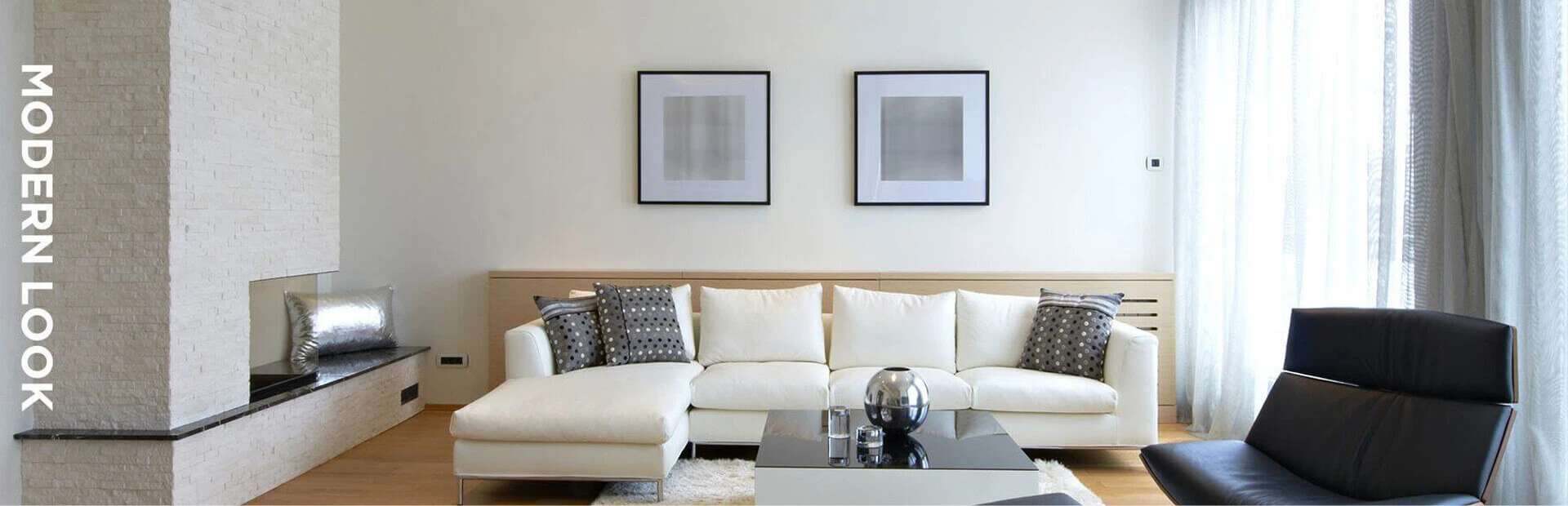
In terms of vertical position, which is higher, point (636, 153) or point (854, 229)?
point (636, 153)

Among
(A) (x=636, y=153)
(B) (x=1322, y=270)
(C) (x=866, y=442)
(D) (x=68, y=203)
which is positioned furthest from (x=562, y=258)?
(B) (x=1322, y=270)

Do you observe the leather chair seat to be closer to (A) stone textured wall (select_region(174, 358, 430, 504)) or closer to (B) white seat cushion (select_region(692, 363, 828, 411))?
(B) white seat cushion (select_region(692, 363, 828, 411))

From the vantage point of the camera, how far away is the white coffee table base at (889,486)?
2975mm

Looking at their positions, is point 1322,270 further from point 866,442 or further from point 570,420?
point 570,420

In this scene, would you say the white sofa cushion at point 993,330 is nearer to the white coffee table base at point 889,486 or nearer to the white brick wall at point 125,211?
the white coffee table base at point 889,486

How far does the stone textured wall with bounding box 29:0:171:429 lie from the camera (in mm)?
3428

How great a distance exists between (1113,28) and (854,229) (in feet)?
6.50

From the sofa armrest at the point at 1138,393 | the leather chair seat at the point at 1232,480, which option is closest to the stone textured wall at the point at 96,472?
the leather chair seat at the point at 1232,480

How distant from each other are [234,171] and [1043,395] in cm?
367

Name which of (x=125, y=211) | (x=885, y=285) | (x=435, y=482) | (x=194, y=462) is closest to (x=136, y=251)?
(x=125, y=211)

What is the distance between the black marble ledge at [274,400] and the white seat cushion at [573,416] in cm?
92

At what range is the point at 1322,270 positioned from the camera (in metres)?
4.04

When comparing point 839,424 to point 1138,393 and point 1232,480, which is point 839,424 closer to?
point 1232,480

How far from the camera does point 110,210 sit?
3439mm
